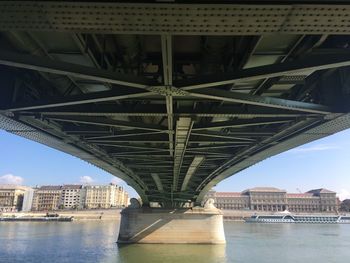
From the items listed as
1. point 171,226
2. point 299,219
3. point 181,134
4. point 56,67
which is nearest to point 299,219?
point 299,219

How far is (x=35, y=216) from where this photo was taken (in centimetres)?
16612

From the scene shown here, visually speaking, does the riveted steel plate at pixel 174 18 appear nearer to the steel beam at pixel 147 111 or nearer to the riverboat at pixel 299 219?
the steel beam at pixel 147 111

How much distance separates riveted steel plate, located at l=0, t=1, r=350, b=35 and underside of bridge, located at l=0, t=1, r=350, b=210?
0.05 ft

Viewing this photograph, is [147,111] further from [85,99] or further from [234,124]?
[234,124]

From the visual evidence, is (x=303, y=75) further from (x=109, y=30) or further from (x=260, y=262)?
(x=260, y=262)

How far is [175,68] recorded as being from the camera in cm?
1033

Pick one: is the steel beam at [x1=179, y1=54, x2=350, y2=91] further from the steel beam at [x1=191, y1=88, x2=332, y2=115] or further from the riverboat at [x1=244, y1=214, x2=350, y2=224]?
the riverboat at [x1=244, y1=214, x2=350, y2=224]

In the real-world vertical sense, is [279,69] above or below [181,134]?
below

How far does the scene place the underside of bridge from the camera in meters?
5.28

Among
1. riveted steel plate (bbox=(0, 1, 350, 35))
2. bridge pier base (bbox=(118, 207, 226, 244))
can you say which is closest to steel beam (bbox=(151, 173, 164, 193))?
bridge pier base (bbox=(118, 207, 226, 244))

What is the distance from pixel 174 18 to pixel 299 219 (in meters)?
158

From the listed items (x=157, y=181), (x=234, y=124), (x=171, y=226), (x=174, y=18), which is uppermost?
(x=157, y=181)

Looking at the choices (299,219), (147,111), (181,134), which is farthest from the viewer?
(299,219)

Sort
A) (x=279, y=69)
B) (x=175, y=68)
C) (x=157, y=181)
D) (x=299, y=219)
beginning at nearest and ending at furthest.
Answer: (x=279, y=69), (x=175, y=68), (x=157, y=181), (x=299, y=219)
